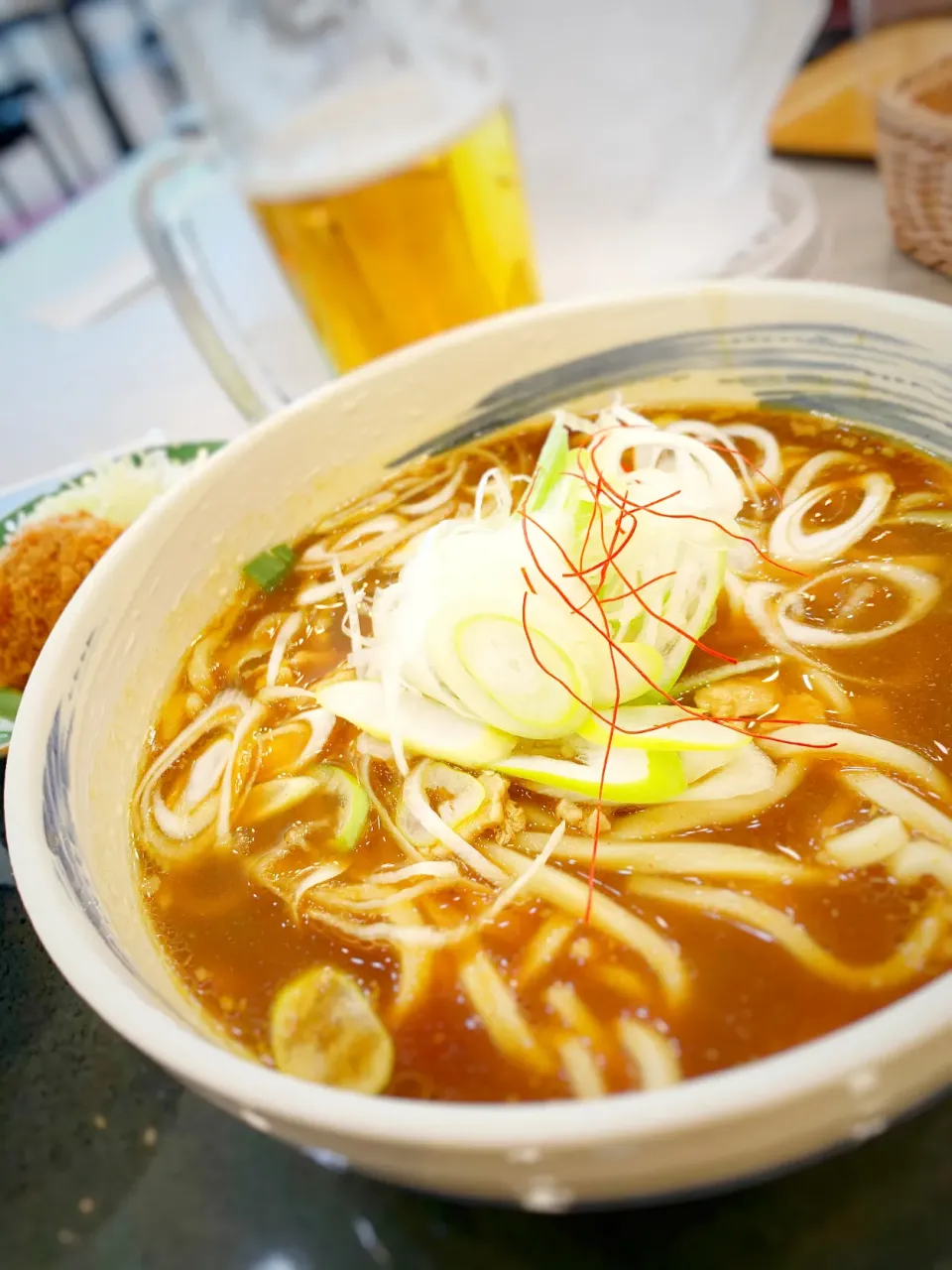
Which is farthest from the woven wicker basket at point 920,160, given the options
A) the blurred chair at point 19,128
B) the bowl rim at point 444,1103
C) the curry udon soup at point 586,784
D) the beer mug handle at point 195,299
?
the blurred chair at point 19,128

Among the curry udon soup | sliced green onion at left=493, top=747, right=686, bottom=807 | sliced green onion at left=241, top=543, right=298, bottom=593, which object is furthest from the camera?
sliced green onion at left=241, top=543, right=298, bottom=593

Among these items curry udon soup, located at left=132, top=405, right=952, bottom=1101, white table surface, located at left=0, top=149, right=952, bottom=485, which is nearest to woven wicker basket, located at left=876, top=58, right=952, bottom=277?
white table surface, located at left=0, top=149, right=952, bottom=485

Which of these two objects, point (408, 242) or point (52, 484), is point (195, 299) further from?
point (52, 484)

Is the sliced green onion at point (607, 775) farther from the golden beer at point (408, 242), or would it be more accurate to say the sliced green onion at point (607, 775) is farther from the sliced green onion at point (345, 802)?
the golden beer at point (408, 242)

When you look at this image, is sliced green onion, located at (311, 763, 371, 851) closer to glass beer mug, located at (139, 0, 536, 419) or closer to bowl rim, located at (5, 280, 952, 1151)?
bowl rim, located at (5, 280, 952, 1151)

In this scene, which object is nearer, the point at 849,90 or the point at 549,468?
the point at 549,468

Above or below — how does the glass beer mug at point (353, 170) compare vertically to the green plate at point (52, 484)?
above

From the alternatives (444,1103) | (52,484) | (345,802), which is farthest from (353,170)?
(444,1103)

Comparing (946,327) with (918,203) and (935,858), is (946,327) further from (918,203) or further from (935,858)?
(918,203)
